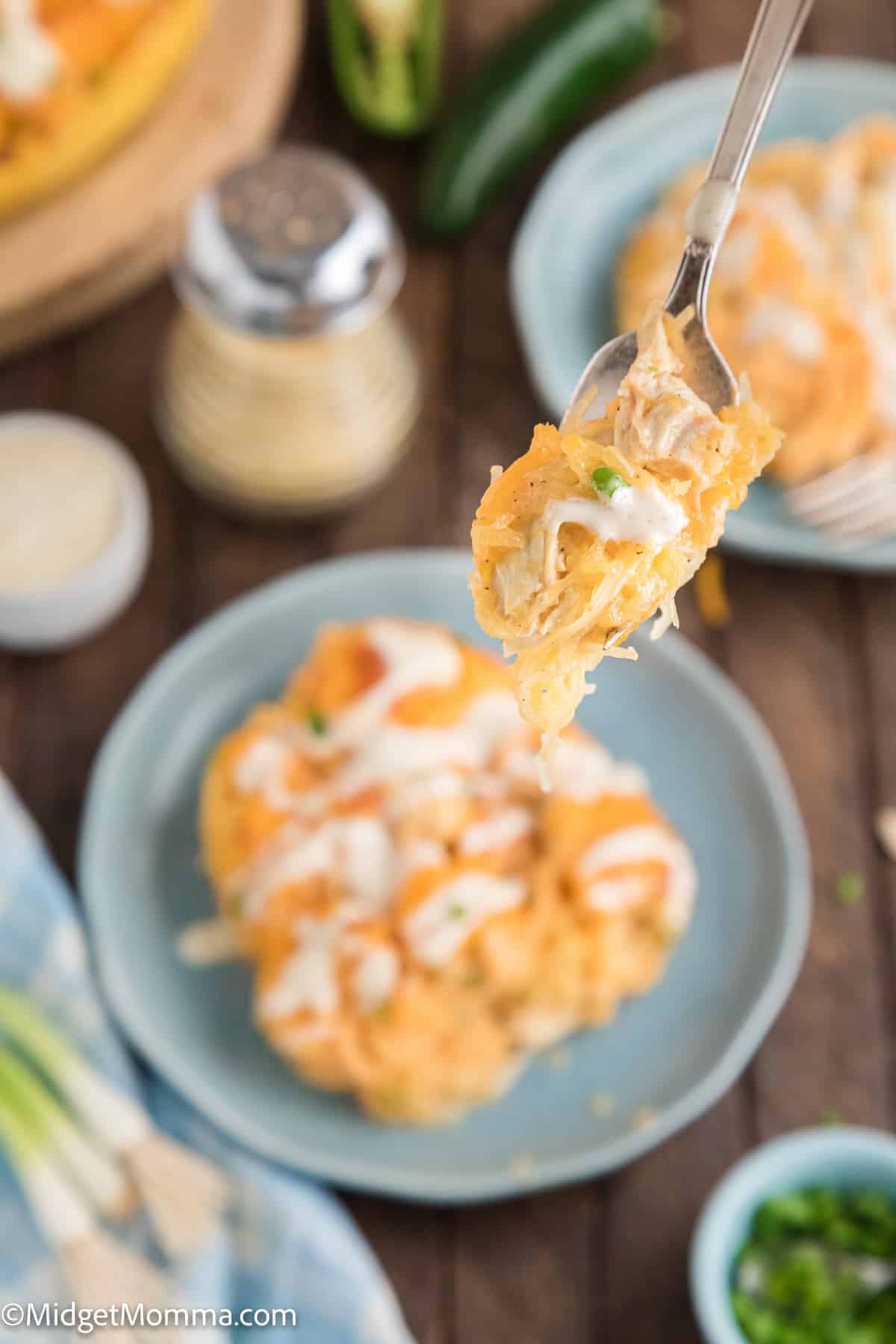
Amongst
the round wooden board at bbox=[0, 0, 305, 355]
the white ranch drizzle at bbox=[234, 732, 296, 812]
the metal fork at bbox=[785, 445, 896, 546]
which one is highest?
the round wooden board at bbox=[0, 0, 305, 355]

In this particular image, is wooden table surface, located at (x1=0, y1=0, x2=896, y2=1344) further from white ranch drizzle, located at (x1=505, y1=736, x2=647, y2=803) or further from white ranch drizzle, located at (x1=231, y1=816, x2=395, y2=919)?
white ranch drizzle, located at (x1=231, y1=816, x2=395, y2=919)

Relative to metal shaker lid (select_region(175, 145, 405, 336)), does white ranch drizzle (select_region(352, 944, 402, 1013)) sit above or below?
below

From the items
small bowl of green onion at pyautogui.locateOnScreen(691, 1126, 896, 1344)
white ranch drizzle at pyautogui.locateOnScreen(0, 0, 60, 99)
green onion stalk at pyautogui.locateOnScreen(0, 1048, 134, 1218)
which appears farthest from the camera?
white ranch drizzle at pyautogui.locateOnScreen(0, 0, 60, 99)

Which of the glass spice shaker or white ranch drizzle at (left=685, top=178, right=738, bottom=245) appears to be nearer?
white ranch drizzle at (left=685, top=178, right=738, bottom=245)

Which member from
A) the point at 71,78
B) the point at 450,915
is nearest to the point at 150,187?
the point at 71,78

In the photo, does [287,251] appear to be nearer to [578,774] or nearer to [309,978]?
[578,774]

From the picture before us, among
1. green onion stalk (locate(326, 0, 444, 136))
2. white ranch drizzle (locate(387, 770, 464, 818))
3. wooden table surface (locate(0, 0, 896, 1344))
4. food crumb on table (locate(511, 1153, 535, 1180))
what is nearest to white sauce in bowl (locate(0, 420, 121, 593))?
wooden table surface (locate(0, 0, 896, 1344))
